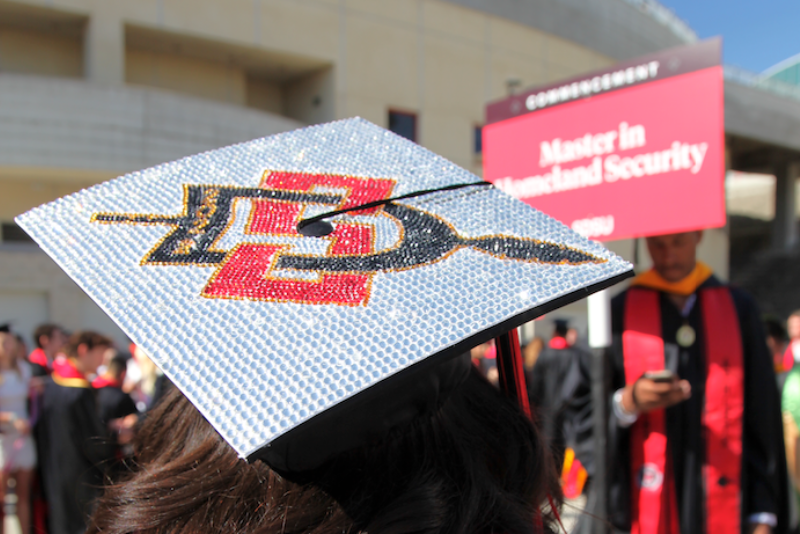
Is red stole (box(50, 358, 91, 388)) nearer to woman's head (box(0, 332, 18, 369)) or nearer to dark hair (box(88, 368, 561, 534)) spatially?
woman's head (box(0, 332, 18, 369))

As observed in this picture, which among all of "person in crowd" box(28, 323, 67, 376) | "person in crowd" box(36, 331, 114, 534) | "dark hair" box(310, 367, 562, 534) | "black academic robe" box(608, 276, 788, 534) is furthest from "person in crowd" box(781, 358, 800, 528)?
"person in crowd" box(28, 323, 67, 376)

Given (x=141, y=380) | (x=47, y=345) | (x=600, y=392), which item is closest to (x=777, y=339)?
(x=600, y=392)

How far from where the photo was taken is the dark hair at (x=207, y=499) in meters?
0.69

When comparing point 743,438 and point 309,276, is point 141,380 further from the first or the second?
point 309,276

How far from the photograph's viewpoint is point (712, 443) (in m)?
1.99

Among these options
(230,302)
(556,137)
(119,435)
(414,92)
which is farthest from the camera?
(414,92)

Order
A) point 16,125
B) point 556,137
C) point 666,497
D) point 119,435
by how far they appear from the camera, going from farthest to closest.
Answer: point 16,125, point 119,435, point 556,137, point 666,497

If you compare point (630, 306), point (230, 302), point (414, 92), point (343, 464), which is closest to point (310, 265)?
point (230, 302)

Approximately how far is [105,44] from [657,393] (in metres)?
12.0

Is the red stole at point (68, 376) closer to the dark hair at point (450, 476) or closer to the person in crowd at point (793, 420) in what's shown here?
the dark hair at point (450, 476)

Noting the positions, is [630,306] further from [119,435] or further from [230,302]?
[119,435]

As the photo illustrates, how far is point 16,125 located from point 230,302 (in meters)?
11.2

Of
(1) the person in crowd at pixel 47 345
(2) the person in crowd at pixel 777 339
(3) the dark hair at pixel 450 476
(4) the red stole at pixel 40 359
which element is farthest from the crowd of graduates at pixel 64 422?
(3) the dark hair at pixel 450 476

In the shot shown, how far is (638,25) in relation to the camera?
1848cm
